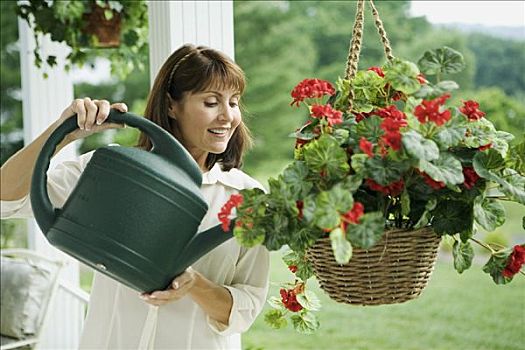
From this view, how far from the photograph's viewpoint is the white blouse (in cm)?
210

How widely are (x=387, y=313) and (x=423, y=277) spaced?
257cm

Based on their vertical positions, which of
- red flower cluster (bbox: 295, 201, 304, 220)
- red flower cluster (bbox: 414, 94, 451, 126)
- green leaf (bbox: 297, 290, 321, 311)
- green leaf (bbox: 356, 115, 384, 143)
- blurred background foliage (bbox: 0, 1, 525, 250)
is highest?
red flower cluster (bbox: 414, 94, 451, 126)

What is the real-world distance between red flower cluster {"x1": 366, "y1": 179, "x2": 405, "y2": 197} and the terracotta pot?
2.33 meters

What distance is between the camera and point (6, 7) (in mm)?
4598

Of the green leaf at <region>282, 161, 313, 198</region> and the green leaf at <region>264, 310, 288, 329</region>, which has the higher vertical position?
the green leaf at <region>282, 161, 313, 198</region>

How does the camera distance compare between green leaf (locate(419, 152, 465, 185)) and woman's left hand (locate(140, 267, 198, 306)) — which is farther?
woman's left hand (locate(140, 267, 198, 306))

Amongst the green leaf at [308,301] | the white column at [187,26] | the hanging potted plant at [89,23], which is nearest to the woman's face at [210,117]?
the green leaf at [308,301]

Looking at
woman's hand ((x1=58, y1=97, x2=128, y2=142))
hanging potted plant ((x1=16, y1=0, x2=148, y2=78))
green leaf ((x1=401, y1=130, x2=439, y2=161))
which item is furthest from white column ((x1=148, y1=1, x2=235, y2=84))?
green leaf ((x1=401, y1=130, x2=439, y2=161))

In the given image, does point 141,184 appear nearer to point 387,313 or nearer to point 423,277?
point 423,277

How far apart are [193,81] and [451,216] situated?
0.70 m

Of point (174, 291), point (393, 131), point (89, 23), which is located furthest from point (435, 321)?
point (393, 131)

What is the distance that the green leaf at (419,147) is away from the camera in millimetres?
1425

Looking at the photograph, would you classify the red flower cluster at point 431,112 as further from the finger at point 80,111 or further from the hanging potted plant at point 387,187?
the finger at point 80,111

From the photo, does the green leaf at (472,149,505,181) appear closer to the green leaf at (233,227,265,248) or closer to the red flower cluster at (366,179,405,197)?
the red flower cluster at (366,179,405,197)
